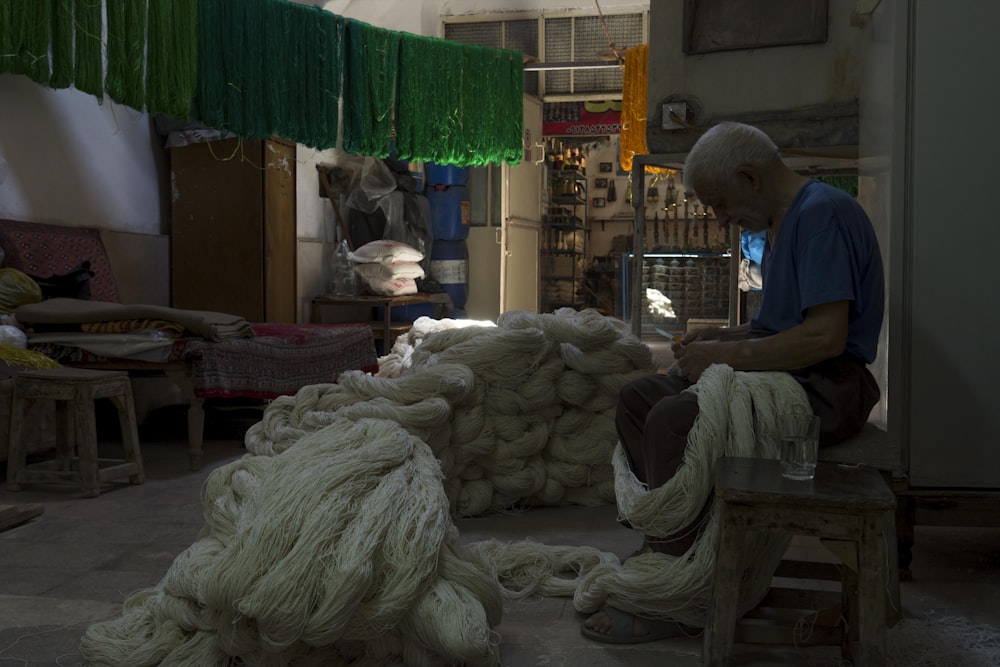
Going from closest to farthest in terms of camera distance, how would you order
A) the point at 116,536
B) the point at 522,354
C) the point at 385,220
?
the point at 116,536
the point at 522,354
the point at 385,220

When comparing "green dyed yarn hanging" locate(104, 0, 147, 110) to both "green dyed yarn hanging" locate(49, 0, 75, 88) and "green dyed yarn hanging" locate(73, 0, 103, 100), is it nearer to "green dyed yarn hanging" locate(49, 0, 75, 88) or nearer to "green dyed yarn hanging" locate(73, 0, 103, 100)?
"green dyed yarn hanging" locate(73, 0, 103, 100)

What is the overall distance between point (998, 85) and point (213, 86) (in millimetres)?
4408

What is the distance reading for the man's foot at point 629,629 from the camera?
7.56 feet

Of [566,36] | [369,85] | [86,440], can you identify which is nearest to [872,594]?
[86,440]

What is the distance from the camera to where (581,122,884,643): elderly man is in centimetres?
229

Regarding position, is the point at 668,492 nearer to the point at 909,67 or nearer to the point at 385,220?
the point at 909,67

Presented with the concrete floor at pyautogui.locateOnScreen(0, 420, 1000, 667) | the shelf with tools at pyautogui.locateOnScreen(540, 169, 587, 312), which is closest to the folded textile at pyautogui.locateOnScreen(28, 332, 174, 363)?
the concrete floor at pyautogui.locateOnScreen(0, 420, 1000, 667)

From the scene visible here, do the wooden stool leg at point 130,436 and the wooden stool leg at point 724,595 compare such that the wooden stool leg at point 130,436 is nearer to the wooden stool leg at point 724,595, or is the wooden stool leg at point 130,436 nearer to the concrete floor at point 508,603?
the concrete floor at point 508,603

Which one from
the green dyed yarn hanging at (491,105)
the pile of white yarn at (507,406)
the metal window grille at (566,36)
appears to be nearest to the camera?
the pile of white yarn at (507,406)

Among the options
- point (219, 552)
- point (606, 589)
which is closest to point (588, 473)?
point (606, 589)

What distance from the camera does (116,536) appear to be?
331 cm

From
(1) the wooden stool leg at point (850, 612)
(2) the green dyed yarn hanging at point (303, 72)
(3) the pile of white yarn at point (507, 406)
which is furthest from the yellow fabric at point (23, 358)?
(1) the wooden stool leg at point (850, 612)

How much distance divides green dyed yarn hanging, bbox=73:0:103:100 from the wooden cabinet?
6.58 ft

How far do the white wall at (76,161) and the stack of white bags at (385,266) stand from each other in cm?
175
